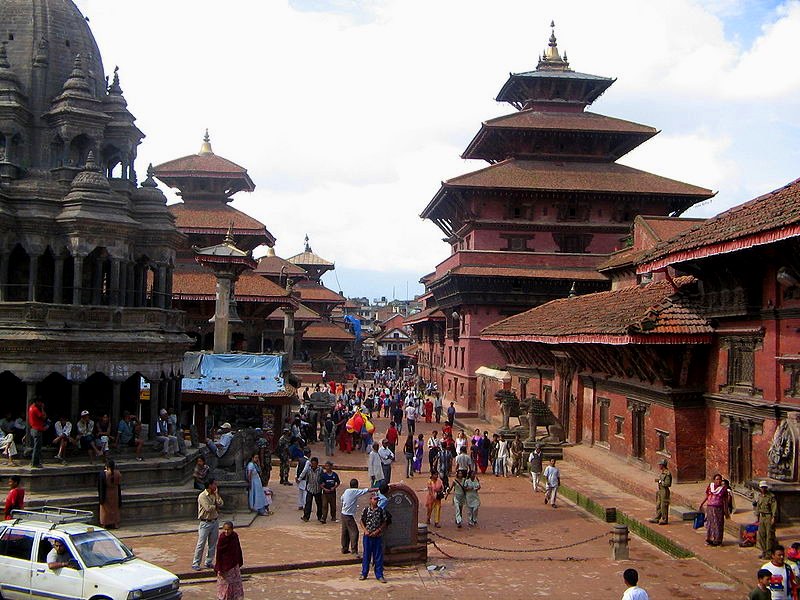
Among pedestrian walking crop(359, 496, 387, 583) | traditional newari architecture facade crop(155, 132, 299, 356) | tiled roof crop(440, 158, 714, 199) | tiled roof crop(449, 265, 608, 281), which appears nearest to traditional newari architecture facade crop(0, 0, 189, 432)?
pedestrian walking crop(359, 496, 387, 583)

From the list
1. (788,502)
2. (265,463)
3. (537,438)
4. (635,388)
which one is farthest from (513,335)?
(788,502)

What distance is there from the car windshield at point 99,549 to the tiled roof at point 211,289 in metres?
26.8

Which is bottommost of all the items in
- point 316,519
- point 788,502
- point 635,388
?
point 316,519

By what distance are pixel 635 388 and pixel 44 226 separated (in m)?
15.2

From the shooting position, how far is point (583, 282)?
4266cm

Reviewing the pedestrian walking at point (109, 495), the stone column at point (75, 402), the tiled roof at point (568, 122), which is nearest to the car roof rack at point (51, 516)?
the pedestrian walking at point (109, 495)

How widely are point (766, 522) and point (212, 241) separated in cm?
3298

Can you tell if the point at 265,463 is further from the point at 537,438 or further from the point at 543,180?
the point at 543,180

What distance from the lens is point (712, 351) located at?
1845 cm

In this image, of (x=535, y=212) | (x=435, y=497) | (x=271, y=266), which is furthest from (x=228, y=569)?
(x=271, y=266)

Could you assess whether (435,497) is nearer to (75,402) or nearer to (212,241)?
(75,402)

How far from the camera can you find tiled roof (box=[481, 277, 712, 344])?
18.1 m

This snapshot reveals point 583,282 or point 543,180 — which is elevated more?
point 543,180

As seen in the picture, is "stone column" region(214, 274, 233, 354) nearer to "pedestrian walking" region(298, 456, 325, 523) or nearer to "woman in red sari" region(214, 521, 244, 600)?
"pedestrian walking" region(298, 456, 325, 523)
